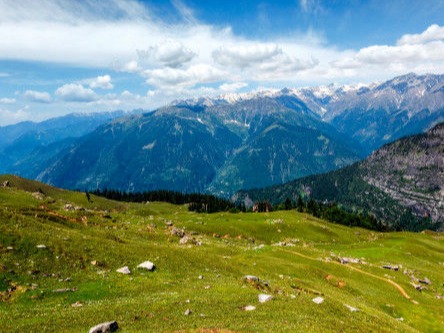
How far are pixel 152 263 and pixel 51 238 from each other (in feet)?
36.3

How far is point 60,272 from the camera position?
102 feet

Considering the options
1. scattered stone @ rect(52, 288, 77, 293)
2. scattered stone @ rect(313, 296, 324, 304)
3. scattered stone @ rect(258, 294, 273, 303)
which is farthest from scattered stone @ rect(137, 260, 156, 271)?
scattered stone @ rect(313, 296, 324, 304)

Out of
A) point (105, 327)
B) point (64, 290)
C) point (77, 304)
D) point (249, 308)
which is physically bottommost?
point (249, 308)

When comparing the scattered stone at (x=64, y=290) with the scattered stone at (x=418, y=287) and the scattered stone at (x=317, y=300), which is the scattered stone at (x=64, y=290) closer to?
the scattered stone at (x=317, y=300)

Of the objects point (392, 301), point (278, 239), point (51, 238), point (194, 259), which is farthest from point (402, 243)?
point (51, 238)

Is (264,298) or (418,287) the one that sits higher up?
(264,298)

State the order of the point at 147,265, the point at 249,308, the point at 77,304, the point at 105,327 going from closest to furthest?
the point at 105,327 < the point at 77,304 < the point at 249,308 < the point at 147,265

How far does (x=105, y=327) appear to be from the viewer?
20.5 metres

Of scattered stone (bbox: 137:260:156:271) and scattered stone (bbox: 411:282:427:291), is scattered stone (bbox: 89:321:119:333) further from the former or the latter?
scattered stone (bbox: 411:282:427:291)

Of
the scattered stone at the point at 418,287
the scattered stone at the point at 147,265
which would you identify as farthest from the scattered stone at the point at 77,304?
the scattered stone at the point at 418,287

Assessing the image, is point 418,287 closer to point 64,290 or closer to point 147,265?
point 147,265

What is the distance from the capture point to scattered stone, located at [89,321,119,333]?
2016cm

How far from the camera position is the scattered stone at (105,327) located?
2016 cm

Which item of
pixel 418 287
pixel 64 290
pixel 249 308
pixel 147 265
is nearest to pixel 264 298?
pixel 249 308
